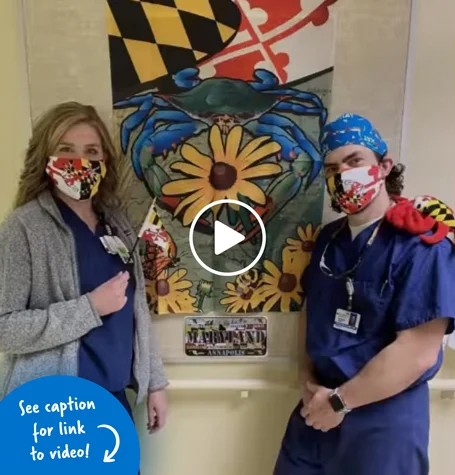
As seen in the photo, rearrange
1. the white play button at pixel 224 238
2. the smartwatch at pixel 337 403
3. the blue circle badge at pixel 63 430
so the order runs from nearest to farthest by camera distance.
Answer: the blue circle badge at pixel 63 430 < the smartwatch at pixel 337 403 < the white play button at pixel 224 238

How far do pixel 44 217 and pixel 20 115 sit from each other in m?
0.34

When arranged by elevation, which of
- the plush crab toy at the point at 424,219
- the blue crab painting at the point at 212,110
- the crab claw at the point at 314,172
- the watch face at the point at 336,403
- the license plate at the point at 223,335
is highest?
the blue crab painting at the point at 212,110

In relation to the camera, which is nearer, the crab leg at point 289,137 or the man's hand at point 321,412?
the man's hand at point 321,412

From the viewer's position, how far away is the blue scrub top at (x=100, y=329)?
3.96 feet

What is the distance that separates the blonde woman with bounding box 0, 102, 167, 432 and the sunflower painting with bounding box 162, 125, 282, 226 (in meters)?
0.19

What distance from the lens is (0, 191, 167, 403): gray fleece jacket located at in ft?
3.73

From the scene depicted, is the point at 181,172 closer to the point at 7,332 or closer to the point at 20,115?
the point at 20,115

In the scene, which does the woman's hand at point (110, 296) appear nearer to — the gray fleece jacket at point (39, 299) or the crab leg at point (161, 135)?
the gray fleece jacket at point (39, 299)

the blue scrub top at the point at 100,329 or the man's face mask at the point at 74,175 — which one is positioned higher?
the man's face mask at the point at 74,175

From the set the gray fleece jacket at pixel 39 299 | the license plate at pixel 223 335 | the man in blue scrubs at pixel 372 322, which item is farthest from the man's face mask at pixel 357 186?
the gray fleece jacket at pixel 39 299

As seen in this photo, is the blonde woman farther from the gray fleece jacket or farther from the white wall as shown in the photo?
the white wall

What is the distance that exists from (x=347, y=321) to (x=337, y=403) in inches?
6.9

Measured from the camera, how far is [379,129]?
1400 millimetres

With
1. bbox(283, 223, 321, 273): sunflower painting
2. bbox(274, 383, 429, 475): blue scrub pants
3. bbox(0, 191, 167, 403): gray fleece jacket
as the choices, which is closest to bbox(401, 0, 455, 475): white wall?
bbox(283, 223, 321, 273): sunflower painting
